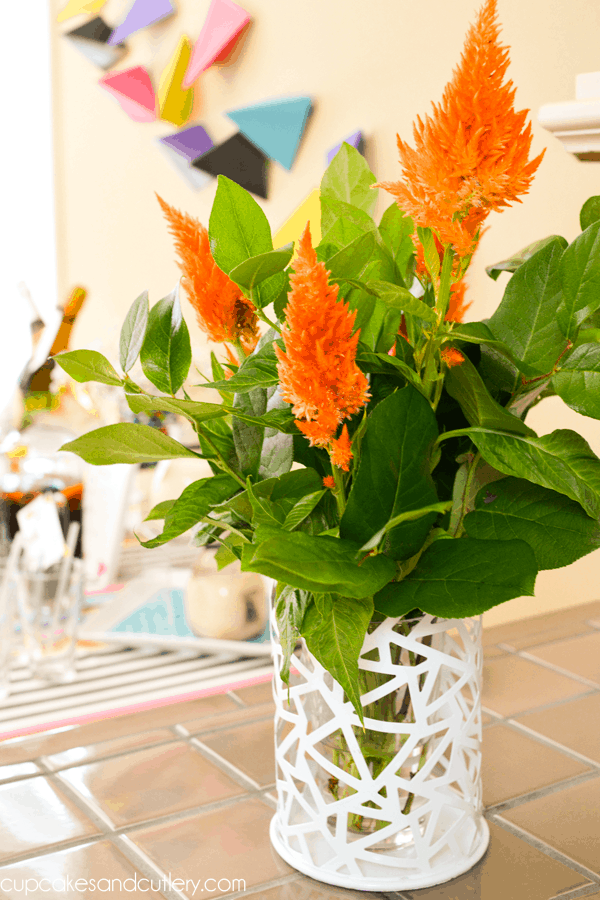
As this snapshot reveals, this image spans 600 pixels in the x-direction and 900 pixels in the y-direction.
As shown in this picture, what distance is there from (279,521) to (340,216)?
14 centimetres

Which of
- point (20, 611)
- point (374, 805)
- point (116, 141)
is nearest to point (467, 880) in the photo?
point (374, 805)

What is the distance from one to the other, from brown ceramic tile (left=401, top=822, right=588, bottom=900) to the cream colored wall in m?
0.45

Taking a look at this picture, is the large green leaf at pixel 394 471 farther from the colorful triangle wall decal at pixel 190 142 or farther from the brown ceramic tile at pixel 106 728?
the colorful triangle wall decal at pixel 190 142

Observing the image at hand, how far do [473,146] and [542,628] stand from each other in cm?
58

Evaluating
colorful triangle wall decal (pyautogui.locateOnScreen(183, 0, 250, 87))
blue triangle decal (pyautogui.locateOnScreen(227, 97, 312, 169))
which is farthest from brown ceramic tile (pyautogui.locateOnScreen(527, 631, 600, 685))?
colorful triangle wall decal (pyautogui.locateOnScreen(183, 0, 250, 87))

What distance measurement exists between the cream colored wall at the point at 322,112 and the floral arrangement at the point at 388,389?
481 millimetres

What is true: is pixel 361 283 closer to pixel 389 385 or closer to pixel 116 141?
pixel 389 385

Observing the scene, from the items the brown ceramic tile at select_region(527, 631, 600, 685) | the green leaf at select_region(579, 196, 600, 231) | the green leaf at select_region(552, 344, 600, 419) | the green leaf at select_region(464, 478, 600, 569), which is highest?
the green leaf at select_region(579, 196, 600, 231)

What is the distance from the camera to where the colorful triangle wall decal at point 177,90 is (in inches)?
68.6

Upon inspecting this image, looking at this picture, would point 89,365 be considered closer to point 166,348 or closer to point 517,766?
point 166,348

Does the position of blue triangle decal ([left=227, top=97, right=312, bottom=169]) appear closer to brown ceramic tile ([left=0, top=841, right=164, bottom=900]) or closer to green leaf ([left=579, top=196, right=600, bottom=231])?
green leaf ([left=579, top=196, right=600, bottom=231])

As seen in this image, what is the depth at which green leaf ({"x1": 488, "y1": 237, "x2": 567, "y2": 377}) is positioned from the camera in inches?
15.1

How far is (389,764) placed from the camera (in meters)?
0.41

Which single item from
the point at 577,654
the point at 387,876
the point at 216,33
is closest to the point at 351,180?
the point at 387,876
